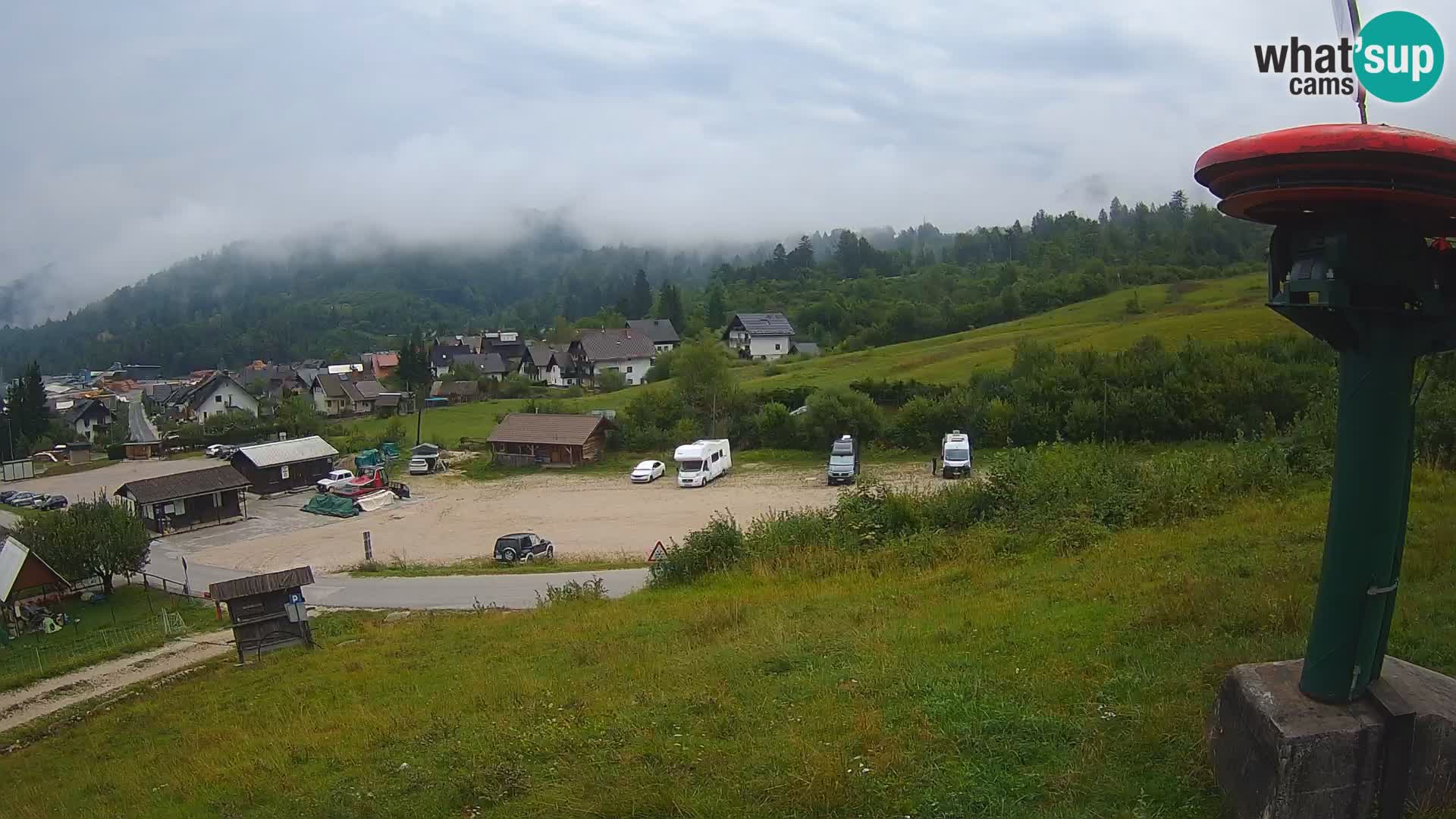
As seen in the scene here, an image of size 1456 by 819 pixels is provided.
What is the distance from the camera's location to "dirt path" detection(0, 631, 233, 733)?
1656 centimetres

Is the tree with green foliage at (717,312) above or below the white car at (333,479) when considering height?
above

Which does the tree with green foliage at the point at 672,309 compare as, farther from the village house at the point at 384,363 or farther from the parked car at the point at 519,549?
the parked car at the point at 519,549

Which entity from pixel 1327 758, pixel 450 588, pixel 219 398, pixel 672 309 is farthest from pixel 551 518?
pixel 672 309

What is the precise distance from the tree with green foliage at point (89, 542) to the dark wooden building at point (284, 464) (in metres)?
15.0

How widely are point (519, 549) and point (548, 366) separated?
59.5m

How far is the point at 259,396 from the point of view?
86250 mm

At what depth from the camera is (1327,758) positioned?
4.15 meters

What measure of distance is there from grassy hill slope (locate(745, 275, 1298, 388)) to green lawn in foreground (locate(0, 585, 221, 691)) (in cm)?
3578

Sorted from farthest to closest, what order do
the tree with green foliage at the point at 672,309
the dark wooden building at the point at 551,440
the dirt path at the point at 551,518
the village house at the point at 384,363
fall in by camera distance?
1. the tree with green foliage at the point at 672,309
2. the village house at the point at 384,363
3. the dark wooden building at the point at 551,440
4. the dirt path at the point at 551,518

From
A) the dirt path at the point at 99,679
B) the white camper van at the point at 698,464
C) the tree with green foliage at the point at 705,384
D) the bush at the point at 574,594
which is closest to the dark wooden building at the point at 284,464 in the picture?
the tree with green foliage at the point at 705,384

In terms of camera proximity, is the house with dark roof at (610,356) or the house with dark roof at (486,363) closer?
the house with dark roof at (610,356)

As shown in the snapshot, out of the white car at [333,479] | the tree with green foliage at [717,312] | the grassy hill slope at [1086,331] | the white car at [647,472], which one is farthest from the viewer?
the tree with green foliage at [717,312]

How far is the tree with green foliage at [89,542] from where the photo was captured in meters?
26.2

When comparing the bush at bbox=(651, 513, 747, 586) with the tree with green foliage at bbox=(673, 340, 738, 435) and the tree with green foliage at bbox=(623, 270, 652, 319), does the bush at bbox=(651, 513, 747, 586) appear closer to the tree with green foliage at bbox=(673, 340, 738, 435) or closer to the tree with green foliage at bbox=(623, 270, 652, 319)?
the tree with green foliage at bbox=(673, 340, 738, 435)
